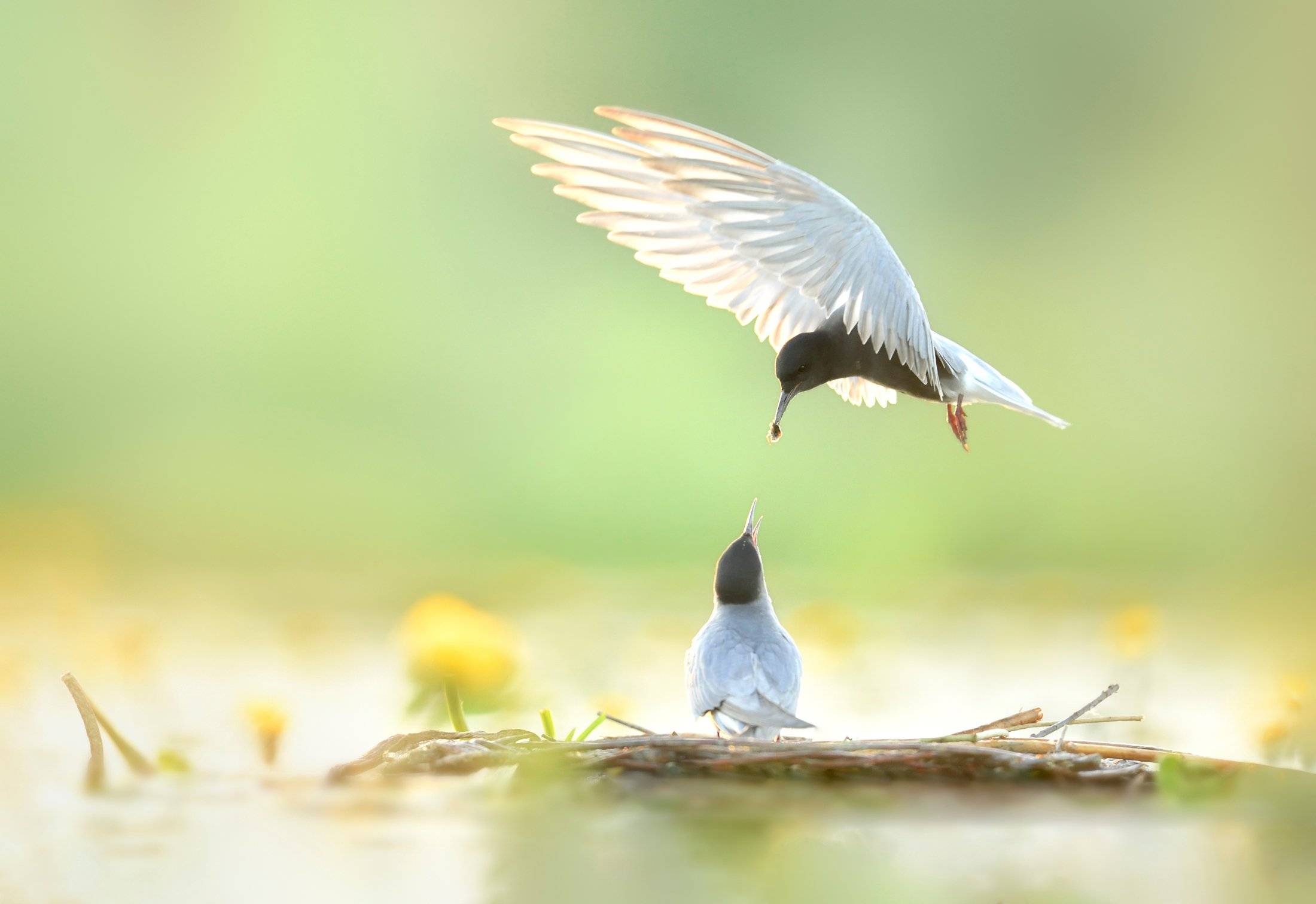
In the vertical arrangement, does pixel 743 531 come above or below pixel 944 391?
below

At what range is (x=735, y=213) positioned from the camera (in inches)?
49.7

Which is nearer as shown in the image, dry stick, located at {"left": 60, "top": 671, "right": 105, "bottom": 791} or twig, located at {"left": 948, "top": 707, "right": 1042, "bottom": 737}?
dry stick, located at {"left": 60, "top": 671, "right": 105, "bottom": 791}

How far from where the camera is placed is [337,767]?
863 millimetres

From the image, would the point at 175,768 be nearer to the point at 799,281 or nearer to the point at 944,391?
the point at 799,281

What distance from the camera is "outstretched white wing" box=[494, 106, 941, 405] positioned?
4.00ft

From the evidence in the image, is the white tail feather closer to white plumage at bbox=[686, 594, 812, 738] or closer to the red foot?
the red foot

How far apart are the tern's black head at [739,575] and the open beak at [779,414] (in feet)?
0.74

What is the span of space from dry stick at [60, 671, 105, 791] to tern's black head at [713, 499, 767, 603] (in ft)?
2.76

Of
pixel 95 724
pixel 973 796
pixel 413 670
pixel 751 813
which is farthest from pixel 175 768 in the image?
pixel 973 796

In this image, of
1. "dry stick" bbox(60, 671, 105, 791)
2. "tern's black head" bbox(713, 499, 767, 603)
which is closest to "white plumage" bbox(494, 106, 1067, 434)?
"tern's black head" bbox(713, 499, 767, 603)

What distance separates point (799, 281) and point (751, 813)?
64 cm

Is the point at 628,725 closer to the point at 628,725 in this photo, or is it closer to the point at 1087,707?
the point at 628,725

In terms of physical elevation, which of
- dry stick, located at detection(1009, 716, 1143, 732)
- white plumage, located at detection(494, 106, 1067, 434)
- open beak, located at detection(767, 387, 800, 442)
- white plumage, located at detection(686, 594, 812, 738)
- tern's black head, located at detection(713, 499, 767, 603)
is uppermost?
white plumage, located at detection(494, 106, 1067, 434)

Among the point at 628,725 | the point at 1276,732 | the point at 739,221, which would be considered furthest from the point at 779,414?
the point at 1276,732
